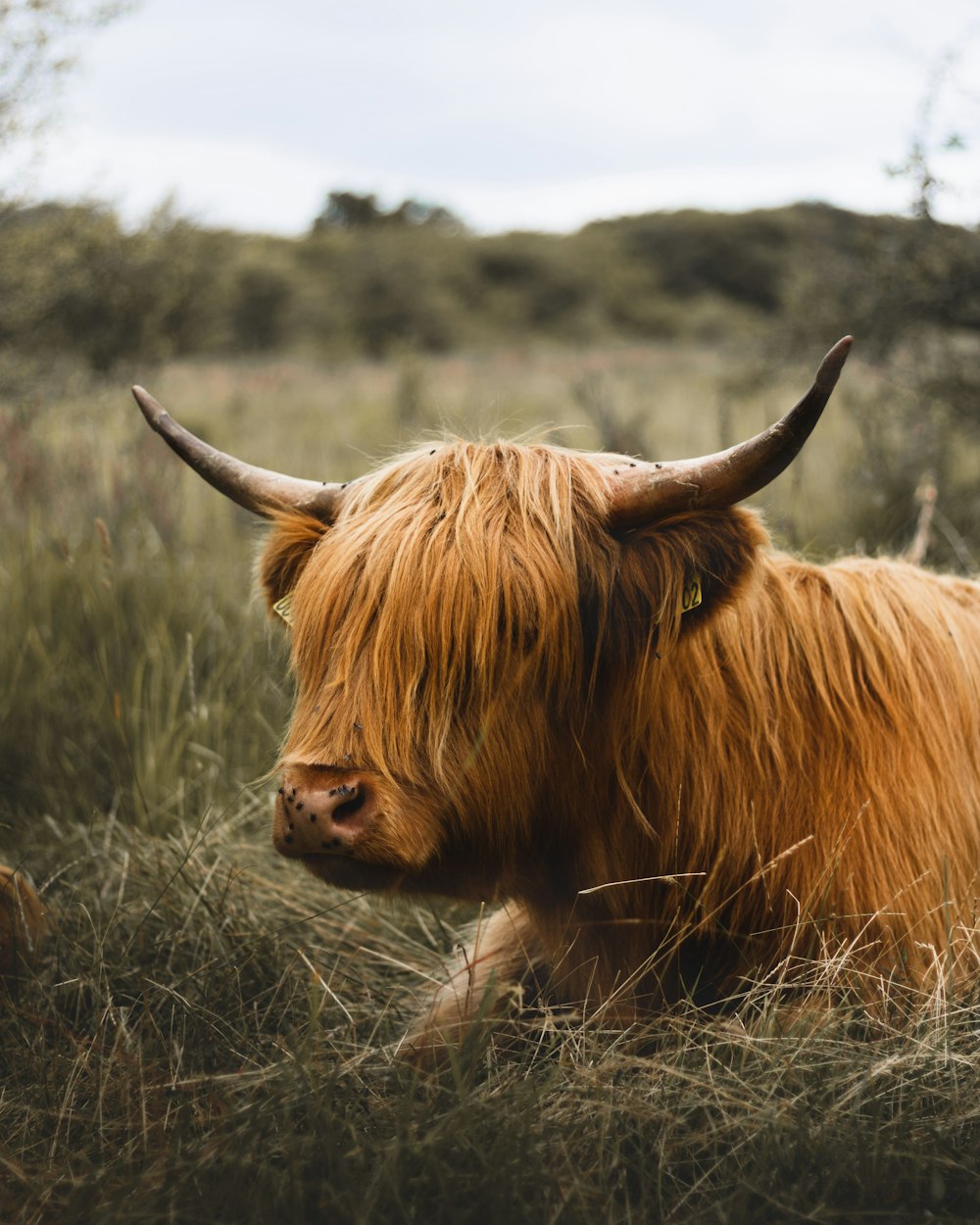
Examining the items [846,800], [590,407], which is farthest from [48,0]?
[846,800]

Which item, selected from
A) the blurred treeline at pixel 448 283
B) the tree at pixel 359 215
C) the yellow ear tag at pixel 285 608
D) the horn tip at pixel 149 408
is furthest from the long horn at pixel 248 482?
the tree at pixel 359 215

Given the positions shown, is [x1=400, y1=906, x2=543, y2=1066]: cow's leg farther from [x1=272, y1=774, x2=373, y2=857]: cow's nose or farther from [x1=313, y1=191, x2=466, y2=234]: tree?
[x1=313, y1=191, x2=466, y2=234]: tree

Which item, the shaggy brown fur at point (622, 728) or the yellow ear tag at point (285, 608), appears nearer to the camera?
the shaggy brown fur at point (622, 728)

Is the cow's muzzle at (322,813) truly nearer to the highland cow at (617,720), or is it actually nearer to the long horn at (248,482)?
the highland cow at (617,720)

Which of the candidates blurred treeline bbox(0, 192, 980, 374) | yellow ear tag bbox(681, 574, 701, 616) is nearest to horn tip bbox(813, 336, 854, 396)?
yellow ear tag bbox(681, 574, 701, 616)

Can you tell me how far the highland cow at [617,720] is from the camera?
1979 millimetres

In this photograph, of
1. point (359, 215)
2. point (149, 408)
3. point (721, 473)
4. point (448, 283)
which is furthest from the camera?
point (359, 215)

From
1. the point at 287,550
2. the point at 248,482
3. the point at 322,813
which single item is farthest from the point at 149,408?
the point at 322,813

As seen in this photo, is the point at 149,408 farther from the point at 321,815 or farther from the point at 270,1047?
the point at 270,1047

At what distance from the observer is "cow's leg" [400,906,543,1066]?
225cm

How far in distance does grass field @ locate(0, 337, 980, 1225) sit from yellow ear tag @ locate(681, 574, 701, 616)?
0.74 m

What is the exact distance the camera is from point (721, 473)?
6.44 ft

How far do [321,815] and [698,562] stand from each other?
798 mm

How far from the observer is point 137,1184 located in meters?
1.56
